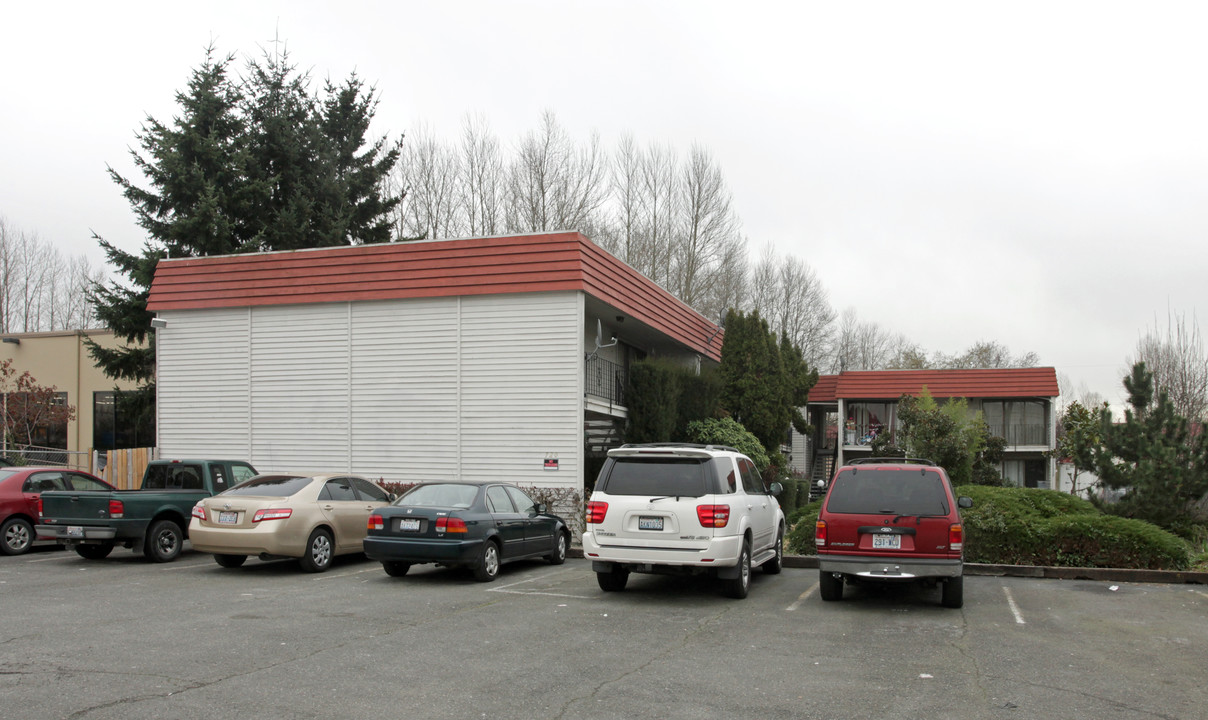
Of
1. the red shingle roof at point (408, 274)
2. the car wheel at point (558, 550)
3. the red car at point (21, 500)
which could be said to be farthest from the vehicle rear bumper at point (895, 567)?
the red car at point (21, 500)

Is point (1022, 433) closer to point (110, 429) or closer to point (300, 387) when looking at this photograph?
point (300, 387)

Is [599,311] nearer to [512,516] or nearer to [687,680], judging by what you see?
[512,516]

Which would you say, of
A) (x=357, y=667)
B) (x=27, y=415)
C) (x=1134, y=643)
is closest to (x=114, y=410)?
(x=27, y=415)

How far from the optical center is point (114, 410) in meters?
31.8

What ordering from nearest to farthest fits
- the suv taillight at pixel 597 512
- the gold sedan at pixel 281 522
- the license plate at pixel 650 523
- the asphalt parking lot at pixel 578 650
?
the asphalt parking lot at pixel 578 650 → the license plate at pixel 650 523 → the suv taillight at pixel 597 512 → the gold sedan at pixel 281 522

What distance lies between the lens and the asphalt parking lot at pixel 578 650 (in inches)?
252

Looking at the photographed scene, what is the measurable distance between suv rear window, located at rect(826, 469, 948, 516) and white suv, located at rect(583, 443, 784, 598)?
4.12ft

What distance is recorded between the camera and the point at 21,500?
15.5 metres

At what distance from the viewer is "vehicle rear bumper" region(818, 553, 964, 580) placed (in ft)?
33.6

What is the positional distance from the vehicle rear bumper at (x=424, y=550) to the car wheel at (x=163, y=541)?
14.3ft

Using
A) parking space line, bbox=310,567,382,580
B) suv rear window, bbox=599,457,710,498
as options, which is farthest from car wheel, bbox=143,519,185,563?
suv rear window, bbox=599,457,710,498

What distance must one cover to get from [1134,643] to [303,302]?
55.7 ft

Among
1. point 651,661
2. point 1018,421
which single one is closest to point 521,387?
point 651,661

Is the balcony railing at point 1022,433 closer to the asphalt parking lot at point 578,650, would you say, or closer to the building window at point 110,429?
the asphalt parking lot at point 578,650
